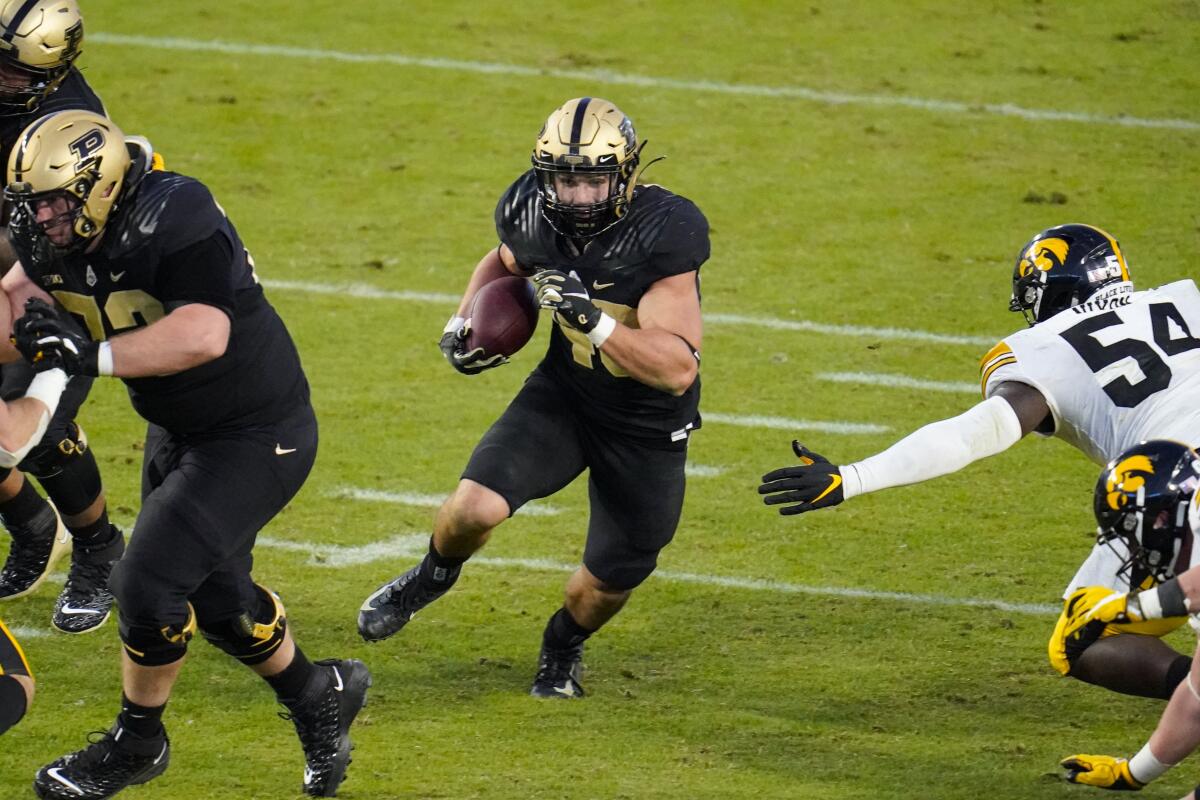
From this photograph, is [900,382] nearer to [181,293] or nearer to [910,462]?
[910,462]

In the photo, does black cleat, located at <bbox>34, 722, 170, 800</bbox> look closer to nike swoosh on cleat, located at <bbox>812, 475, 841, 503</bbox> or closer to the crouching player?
nike swoosh on cleat, located at <bbox>812, 475, 841, 503</bbox>

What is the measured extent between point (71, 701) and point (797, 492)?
6.76ft

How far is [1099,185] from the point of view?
352 inches

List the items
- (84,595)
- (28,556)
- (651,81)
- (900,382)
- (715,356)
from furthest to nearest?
(651,81) < (715,356) < (900,382) < (28,556) < (84,595)

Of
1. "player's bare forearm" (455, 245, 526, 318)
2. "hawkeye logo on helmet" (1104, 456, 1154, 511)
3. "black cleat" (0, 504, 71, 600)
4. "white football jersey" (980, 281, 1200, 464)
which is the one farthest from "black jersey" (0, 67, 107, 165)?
"hawkeye logo on helmet" (1104, 456, 1154, 511)

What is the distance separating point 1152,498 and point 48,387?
2.43 m

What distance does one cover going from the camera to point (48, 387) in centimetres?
396

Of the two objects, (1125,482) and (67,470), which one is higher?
(1125,482)

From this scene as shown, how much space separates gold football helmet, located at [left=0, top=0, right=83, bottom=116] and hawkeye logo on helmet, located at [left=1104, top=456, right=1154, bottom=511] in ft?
10.6

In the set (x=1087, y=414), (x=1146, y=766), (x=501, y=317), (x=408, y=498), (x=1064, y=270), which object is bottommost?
(x=408, y=498)

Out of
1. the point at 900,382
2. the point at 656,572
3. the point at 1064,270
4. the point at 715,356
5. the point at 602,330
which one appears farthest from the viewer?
the point at 715,356

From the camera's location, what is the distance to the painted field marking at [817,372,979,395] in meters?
7.06

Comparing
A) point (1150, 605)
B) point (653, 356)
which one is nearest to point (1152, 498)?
point (1150, 605)

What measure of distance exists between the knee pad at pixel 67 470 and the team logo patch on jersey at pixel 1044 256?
107 inches
